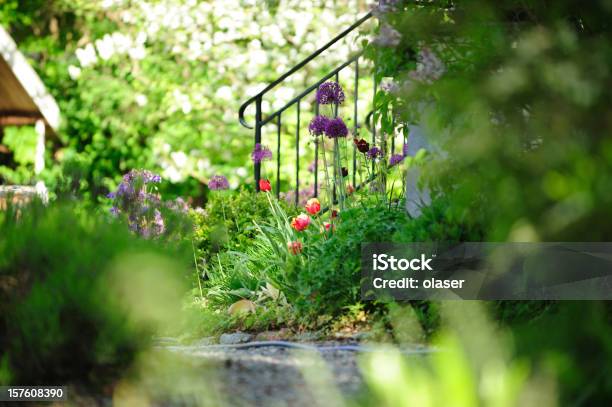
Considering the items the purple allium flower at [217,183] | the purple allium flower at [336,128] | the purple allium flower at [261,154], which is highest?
the purple allium flower at [336,128]

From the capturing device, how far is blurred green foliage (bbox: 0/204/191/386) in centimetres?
267

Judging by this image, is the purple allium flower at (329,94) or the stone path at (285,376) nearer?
the stone path at (285,376)

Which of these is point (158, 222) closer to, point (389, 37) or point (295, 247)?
point (295, 247)

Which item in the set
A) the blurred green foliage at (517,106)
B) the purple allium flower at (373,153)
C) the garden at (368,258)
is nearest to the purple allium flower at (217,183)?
the garden at (368,258)

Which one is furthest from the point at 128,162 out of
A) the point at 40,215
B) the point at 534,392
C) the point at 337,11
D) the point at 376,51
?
the point at 534,392

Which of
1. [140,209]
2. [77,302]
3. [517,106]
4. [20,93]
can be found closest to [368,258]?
[517,106]

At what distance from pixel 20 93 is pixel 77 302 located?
6472mm

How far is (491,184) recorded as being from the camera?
2881mm

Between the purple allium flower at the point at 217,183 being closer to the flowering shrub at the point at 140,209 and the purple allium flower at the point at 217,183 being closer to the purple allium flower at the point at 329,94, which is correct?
the flowering shrub at the point at 140,209

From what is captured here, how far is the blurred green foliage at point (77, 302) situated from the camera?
267 centimetres

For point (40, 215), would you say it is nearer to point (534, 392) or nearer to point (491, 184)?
point (491, 184)

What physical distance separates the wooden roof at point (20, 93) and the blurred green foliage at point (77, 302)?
5738 mm

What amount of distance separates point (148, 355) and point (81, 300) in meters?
0.35

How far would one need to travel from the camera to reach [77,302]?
8.75 feet
